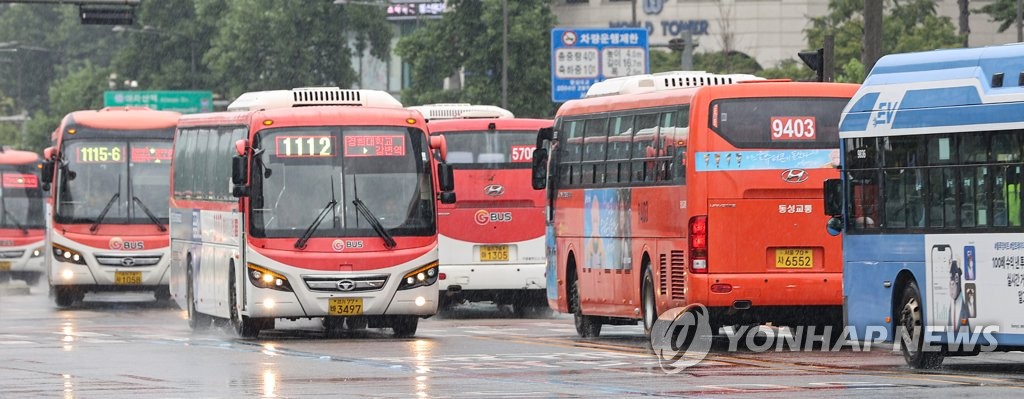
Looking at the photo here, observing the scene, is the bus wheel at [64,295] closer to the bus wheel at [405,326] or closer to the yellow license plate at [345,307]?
the bus wheel at [405,326]

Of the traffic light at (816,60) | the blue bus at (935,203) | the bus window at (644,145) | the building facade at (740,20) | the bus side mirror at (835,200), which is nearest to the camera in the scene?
the blue bus at (935,203)

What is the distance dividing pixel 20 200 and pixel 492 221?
24.8 m

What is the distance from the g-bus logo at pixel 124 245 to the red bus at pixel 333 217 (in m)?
11.3

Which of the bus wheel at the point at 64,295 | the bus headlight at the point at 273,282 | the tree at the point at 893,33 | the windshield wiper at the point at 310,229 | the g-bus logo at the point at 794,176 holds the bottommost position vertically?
the bus wheel at the point at 64,295

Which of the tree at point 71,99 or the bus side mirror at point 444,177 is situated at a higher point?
the tree at point 71,99

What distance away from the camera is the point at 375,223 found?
26.0 meters

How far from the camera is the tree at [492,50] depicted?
6862 cm

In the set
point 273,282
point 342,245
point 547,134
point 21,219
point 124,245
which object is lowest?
point 273,282

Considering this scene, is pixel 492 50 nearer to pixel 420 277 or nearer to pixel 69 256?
pixel 69 256

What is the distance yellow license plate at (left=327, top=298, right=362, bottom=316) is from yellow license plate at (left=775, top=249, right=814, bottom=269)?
5.22m

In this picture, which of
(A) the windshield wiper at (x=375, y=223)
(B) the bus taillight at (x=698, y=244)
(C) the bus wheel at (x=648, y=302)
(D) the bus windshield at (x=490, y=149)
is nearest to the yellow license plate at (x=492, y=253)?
(D) the bus windshield at (x=490, y=149)

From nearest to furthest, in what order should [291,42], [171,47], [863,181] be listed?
[863,181]
[291,42]
[171,47]

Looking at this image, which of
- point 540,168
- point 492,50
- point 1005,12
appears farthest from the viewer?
point 1005,12

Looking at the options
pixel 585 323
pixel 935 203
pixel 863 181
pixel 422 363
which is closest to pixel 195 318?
pixel 585 323
